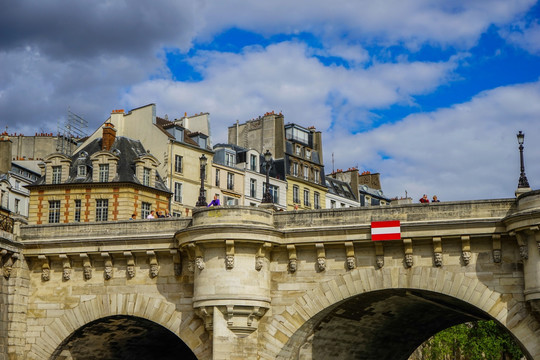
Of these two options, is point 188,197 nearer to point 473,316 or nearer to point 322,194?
point 322,194

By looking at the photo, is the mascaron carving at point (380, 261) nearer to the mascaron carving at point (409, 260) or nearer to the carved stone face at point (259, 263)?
the mascaron carving at point (409, 260)

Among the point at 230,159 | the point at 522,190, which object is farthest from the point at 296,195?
the point at 522,190

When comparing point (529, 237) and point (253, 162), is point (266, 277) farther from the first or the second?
point (253, 162)

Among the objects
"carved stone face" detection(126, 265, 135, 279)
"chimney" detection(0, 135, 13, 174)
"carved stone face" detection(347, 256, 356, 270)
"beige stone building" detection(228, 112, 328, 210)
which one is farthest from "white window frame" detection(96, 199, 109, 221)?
"carved stone face" detection(347, 256, 356, 270)

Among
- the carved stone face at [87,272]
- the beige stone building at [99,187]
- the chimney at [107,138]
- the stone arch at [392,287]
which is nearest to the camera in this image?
the stone arch at [392,287]

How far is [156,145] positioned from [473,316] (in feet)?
107

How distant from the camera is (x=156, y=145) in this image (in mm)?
61938

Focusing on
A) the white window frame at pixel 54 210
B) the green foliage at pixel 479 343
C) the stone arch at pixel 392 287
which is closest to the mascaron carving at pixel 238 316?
the stone arch at pixel 392 287

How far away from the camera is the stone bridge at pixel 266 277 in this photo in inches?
1091

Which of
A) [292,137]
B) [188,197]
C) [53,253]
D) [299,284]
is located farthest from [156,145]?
[299,284]

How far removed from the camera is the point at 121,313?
31844 millimetres

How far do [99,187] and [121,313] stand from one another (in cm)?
2558

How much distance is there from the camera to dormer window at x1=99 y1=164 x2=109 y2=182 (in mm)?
56875

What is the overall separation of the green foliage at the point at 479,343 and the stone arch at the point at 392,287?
36.6 metres
